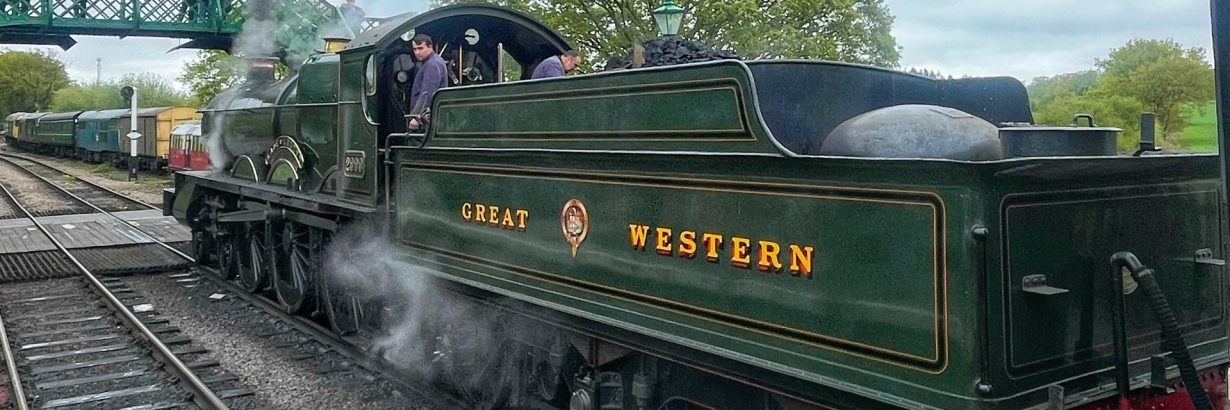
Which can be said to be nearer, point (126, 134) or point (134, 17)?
point (134, 17)

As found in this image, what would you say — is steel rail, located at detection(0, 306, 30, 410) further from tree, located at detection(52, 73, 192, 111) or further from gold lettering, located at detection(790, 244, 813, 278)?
tree, located at detection(52, 73, 192, 111)

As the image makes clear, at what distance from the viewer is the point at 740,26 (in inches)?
807

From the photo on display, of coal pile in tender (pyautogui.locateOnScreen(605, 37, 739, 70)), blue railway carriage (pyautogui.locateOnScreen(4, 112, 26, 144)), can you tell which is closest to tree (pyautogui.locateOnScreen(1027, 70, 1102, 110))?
coal pile in tender (pyautogui.locateOnScreen(605, 37, 739, 70))

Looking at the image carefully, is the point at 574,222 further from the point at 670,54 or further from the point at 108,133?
the point at 108,133

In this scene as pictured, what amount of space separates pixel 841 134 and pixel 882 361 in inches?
32.6

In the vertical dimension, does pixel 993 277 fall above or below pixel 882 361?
above

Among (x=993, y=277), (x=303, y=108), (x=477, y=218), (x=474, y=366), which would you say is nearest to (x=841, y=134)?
(x=993, y=277)

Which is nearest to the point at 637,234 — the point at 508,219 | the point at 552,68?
the point at 508,219

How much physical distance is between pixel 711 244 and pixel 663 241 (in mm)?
302

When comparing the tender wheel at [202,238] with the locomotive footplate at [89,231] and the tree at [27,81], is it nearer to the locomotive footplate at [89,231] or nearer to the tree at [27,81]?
the locomotive footplate at [89,231]

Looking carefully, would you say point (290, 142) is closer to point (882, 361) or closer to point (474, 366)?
point (474, 366)

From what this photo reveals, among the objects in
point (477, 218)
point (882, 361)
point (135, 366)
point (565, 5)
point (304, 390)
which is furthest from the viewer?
point (565, 5)

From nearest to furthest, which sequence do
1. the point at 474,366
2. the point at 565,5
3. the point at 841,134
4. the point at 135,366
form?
the point at 841,134 < the point at 474,366 < the point at 135,366 < the point at 565,5

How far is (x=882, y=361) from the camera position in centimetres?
297
